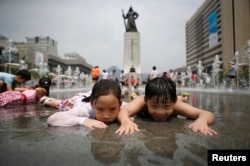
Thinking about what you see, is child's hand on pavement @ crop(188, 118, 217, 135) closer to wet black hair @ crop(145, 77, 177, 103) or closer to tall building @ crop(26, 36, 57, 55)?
wet black hair @ crop(145, 77, 177, 103)

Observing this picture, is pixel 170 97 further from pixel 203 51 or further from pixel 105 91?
pixel 203 51

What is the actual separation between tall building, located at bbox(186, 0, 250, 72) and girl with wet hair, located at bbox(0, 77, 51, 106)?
47522mm

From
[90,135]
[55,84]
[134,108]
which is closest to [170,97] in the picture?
[134,108]

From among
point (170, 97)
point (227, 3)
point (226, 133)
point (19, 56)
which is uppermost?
point (227, 3)

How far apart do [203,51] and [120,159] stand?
97.4m

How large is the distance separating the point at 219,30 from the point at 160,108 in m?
81.1

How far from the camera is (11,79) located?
5453mm

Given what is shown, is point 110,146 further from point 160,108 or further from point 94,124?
point 160,108

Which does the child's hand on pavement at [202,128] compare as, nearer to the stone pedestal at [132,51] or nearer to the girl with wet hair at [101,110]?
the girl with wet hair at [101,110]

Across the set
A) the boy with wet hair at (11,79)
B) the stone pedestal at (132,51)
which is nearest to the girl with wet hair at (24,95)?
the boy with wet hair at (11,79)

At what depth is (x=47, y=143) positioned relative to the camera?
1684 mm

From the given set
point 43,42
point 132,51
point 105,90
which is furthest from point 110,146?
point 43,42

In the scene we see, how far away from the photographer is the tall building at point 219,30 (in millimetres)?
65938

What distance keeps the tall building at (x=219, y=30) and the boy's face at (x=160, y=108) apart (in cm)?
4899
